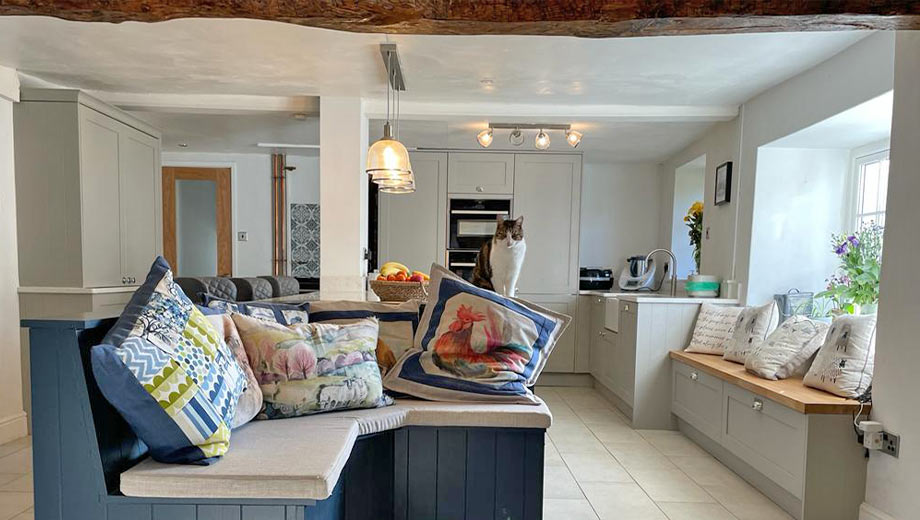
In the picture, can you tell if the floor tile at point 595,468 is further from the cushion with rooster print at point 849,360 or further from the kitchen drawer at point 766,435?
the cushion with rooster print at point 849,360

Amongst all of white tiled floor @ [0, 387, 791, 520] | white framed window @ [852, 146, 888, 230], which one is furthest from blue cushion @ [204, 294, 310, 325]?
white framed window @ [852, 146, 888, 230]

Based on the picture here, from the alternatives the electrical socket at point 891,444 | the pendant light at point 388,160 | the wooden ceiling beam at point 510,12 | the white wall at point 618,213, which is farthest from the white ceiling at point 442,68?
the electrical socket at point 891,444

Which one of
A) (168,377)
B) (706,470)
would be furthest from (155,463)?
(706,470)

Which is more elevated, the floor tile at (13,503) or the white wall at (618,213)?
the white wall at (618,213)

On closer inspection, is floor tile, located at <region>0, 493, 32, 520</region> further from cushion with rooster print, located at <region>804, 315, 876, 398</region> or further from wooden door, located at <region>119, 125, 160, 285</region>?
cushion with rooster print, located at <region>804, 315, 876, 398</region>

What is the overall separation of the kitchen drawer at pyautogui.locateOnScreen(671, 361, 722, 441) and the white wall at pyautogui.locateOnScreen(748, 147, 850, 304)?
73 centimetres

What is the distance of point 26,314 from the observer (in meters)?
2.86

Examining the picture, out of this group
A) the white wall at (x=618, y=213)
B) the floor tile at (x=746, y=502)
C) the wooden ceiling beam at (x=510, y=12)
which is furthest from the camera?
the white wall at (x=618, y=213)

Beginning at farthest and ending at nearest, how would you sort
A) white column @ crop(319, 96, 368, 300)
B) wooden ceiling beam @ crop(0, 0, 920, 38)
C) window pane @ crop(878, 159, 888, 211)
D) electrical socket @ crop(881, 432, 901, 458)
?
white column @ crop(319, 96, 368, 300)
window pane @ crop(878, 159, 888, 211)
electrical socket @ crop(881, 432, 901, 458)
wooden ceiling beam @ crop(0, 0, 920, 38)

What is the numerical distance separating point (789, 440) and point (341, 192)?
113 inches

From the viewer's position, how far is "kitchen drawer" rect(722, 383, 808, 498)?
2.02 meters

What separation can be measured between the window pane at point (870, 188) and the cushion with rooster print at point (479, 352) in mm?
2229

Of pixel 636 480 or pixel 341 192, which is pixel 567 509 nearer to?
pixel 636 480

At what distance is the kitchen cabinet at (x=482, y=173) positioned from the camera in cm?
445
